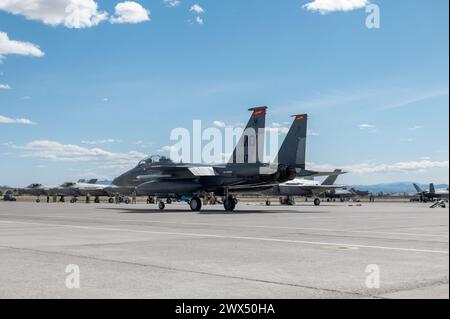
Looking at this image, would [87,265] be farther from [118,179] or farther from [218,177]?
[118,179]

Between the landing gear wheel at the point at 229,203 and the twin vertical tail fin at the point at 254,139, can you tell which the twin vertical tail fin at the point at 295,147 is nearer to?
the twin vertical tail fin at the point at 254,139

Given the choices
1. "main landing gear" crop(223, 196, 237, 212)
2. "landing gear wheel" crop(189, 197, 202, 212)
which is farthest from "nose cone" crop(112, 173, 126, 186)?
"main landing gear" crop(223, 196, 237, 212)

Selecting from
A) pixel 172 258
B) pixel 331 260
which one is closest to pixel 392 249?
pixel 331 260

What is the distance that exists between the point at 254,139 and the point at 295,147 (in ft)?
8.75

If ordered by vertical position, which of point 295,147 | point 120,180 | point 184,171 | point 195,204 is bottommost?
point 195,204

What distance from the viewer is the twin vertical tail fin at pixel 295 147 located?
3053cm

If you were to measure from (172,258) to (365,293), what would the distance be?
14.6 feet

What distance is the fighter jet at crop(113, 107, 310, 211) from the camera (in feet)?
100

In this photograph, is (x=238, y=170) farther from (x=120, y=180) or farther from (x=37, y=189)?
(x=37, y=189)

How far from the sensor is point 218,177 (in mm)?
33406

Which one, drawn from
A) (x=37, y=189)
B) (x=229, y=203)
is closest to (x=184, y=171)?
(x=229, y=203)

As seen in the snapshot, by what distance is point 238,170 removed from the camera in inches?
1252

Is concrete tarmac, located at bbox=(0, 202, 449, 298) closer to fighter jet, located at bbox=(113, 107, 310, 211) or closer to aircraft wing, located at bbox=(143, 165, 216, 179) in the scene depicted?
fighter jet, located at bbox=(113, 107, 310, 211)

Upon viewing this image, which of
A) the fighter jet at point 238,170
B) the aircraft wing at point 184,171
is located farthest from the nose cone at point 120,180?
the aircraft wing at point 184,171
